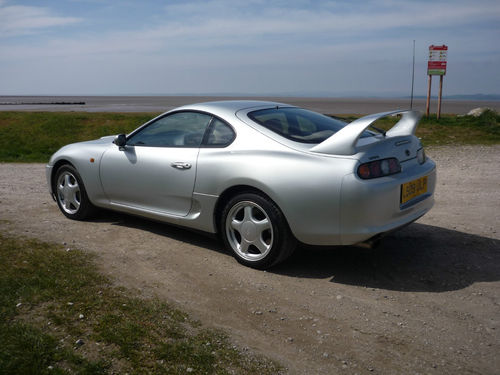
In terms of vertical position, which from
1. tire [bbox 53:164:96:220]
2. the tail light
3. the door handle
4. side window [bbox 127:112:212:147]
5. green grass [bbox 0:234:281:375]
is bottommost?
green grass [bbox 0:234:281:375]

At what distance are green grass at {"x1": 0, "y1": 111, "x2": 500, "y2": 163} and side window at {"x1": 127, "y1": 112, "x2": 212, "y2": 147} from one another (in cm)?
829

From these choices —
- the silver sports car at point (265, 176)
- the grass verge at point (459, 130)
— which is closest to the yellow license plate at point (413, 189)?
the silver sports car at point (265, 176)

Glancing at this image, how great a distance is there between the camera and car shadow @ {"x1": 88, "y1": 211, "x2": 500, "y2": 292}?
4.15 m

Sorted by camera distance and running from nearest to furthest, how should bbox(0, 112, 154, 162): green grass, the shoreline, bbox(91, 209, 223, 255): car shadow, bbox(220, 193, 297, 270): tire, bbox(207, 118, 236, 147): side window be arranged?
bbox(220, 193, 297, 270): tire
bbox(207, 118, 236, 147): side window
bbox(91, 209, 223, 255): car shadow
bbox(0, 112, 154, 162): green grass
the shoreline

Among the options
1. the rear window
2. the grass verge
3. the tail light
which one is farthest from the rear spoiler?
the grass verge

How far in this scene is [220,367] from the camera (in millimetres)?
2807

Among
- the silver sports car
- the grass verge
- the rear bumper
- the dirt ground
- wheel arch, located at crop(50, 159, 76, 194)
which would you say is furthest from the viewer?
the grass verge

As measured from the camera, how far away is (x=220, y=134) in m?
4.66

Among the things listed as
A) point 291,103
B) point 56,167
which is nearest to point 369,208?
point 56,167

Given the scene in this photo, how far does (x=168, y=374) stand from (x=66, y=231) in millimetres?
3332

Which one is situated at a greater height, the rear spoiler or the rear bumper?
the rear spoiler

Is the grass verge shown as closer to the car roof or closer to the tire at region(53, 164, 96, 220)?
the car roof

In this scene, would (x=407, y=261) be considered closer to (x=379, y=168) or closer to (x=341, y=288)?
(x=341, y=288)

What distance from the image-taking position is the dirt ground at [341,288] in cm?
303
